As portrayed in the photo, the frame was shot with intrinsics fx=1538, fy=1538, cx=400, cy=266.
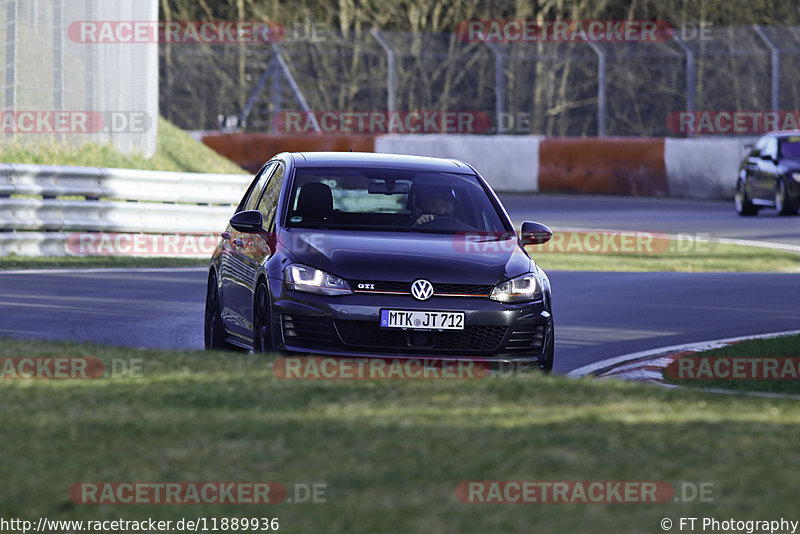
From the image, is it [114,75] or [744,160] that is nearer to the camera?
[114,75]

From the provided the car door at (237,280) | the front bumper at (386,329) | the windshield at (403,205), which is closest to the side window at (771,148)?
the windshield at (403,205)

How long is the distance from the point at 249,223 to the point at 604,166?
22114 millimetres

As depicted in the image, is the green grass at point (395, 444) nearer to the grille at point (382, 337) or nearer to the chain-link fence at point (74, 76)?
the grille at point (382, 337)

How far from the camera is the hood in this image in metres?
8.60

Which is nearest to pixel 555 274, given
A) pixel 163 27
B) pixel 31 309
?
pixel 31 309

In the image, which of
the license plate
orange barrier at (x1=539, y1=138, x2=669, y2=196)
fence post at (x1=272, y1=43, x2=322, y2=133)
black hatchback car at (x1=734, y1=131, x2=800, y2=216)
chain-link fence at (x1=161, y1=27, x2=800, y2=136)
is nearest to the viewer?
the license plate

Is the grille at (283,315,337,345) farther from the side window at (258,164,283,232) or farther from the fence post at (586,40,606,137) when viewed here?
the fence post at (586,40,606,137)

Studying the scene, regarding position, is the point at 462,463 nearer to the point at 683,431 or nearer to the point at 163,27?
the point at 683,431

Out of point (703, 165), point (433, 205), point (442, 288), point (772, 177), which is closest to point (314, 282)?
point (442, 288)

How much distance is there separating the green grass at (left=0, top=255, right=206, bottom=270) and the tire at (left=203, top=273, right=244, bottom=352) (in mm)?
6080

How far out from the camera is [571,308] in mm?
13773

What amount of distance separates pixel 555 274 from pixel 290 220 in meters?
7.77

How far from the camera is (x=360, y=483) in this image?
18.0 feet

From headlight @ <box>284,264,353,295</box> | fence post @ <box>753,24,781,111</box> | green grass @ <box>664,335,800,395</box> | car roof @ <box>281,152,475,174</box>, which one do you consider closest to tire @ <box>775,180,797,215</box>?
fence post @ <box>753,24,781,111</box>
